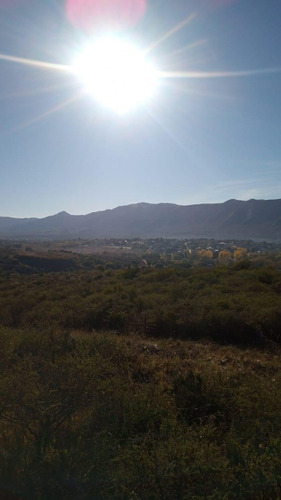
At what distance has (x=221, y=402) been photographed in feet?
18.7

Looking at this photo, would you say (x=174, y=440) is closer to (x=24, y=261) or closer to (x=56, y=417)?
(x=56, y=417)

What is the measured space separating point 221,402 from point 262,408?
0.80 metres

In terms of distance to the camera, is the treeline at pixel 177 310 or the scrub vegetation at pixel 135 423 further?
the treeline at pixel 177 310

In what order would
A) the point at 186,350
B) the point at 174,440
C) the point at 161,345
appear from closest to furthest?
the point at 174,440 < the point at 186,350 < the point at 161,345

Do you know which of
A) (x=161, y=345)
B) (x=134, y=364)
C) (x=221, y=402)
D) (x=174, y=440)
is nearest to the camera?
(x=174, y=440)

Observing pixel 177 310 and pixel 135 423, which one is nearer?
pixel 135 423

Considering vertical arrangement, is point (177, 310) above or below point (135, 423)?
below

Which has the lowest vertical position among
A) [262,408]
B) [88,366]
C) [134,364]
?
[134,364]

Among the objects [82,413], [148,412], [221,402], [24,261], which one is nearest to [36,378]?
[82,413]

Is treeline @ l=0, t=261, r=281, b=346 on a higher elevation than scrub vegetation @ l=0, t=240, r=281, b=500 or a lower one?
lower

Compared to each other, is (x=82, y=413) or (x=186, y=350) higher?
(x=82, y=413)

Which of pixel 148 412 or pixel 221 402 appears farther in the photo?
pixel 221 402

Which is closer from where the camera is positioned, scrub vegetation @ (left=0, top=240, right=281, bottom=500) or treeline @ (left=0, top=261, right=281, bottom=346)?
scrub vegetation @ (left=0, top=240, right=281, bottom=500)

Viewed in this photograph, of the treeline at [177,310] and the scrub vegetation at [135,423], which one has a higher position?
the scrub vegetation at [135,423]
